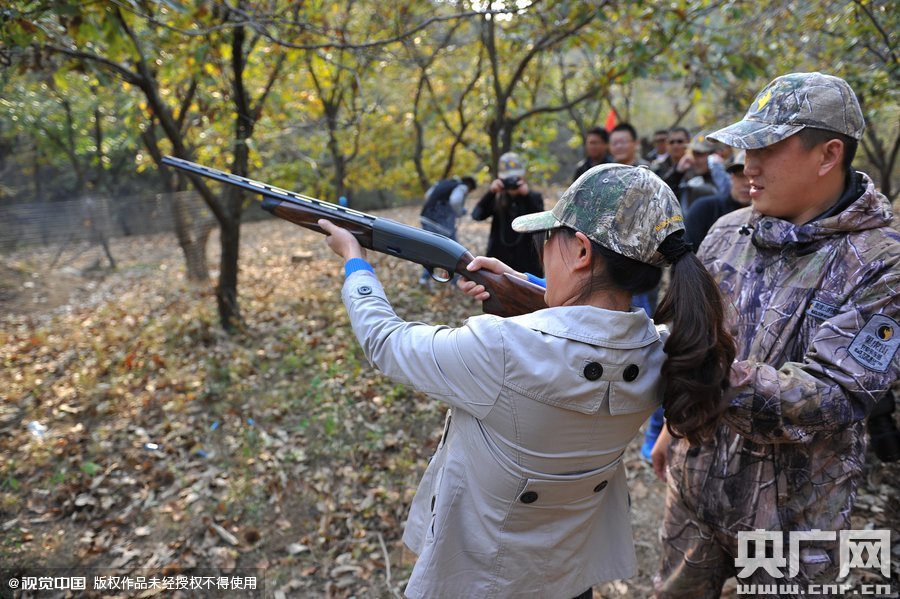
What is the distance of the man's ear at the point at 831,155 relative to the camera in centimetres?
175

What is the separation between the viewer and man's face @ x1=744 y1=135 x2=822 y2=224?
5.86ft

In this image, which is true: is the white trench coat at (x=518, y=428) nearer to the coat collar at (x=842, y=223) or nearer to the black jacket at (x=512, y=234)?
the coat collar at (x=842, y=223)

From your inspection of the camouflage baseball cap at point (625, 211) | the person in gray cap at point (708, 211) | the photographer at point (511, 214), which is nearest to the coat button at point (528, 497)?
the camouflage baseball cap at point (625, 211)

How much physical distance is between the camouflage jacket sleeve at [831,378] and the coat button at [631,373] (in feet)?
0.96

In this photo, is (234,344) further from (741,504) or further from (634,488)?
→ (741,504)

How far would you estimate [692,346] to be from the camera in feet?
4.56

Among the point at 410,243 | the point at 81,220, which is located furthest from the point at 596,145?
the point at 81,220

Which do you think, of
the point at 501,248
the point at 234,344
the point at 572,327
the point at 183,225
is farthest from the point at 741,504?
the point at 183,225

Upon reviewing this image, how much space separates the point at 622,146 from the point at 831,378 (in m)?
4.48

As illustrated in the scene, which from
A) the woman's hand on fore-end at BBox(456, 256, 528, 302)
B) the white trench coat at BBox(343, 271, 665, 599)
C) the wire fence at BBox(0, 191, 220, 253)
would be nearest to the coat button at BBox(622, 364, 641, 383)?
the white trench coat at BBox(343, 271, 665, 599)

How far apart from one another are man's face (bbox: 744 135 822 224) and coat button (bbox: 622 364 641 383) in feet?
2.97

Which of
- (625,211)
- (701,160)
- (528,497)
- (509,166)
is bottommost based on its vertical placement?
(528,497)

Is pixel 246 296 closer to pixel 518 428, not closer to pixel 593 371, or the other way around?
pixel 518 428

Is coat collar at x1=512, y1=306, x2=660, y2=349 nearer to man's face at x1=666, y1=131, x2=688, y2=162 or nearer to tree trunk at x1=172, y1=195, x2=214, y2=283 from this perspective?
man's face at x1=666, y1=131, x2=688, y2=162
